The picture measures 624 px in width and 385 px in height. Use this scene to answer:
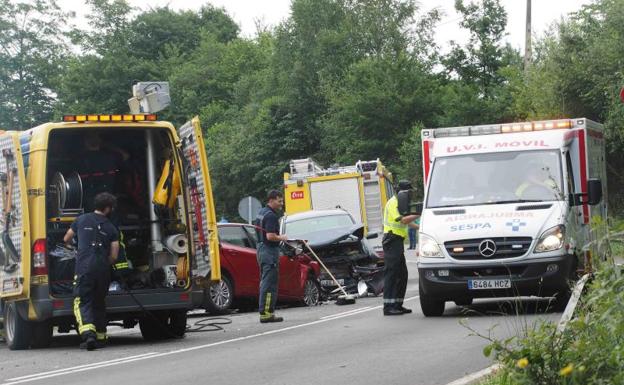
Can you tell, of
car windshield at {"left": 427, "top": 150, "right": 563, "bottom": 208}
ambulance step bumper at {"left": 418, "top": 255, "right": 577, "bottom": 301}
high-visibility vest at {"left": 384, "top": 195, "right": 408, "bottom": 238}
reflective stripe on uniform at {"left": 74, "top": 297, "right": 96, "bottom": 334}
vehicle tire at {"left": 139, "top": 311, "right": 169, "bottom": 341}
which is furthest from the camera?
high-visibility vest at {"left": 384, "top": 195, "right": 408, "bottom": 238}

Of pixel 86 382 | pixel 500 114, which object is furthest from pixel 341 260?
pixel 500 114

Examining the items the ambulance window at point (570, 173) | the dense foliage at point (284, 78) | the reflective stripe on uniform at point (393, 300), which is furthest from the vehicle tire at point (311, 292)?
the dense foliage at point (284, 78)

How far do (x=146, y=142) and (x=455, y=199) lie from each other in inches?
153

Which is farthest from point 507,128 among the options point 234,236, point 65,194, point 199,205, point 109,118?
point 65,194

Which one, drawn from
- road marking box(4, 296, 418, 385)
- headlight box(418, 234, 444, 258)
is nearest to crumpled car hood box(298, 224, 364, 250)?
road marking box(4, 296, 418, 385)

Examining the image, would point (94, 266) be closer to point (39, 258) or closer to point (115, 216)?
point (39, 258)

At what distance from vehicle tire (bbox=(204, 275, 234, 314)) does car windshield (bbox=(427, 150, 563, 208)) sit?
14.7ft

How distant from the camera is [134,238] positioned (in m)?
15.3

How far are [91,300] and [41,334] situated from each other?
3.88 ft

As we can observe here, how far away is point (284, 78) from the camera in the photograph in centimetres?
7306

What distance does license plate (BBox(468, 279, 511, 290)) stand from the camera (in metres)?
14.5

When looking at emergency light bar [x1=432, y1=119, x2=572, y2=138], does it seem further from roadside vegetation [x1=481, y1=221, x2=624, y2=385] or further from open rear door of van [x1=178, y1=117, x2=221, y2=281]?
roadside vegetation [x1=481, y1=221, x2=624, y2=385]

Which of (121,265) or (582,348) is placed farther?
(121,265)

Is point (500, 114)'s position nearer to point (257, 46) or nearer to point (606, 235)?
point (257, 46)
